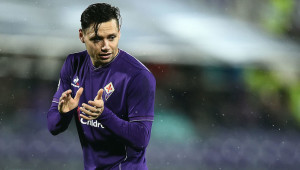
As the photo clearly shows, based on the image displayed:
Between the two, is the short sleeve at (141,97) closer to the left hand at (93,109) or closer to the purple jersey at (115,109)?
the purple jersey at (115,109)

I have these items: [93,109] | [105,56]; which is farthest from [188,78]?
[93,109]

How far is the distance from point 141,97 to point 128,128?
0.18 meters

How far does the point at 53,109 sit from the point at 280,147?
13.7ft

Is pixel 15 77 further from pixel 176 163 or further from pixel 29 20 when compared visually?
pixel 176 163

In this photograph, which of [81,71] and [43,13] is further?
[43,13]

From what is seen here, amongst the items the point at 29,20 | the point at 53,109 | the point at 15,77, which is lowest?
the point at 15,77

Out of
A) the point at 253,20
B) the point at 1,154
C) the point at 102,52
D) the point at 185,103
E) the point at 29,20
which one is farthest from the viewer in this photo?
Answer: the point at 253,20

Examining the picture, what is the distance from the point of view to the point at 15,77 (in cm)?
648

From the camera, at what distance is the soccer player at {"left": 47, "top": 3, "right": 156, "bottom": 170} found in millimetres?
2381

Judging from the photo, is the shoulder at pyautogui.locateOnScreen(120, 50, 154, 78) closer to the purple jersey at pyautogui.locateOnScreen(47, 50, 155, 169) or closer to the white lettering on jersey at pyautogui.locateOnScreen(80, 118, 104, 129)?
the purple jersey at pyautogui.locateOnScreen(47, 50, 155, 169)

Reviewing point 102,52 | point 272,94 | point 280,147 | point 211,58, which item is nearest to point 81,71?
point 102,52

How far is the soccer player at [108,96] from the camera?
238cm

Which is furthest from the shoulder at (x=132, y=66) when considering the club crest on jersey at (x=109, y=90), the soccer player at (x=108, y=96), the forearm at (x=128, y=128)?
the forearm at (x=128, y=128)

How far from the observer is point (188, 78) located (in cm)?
694
